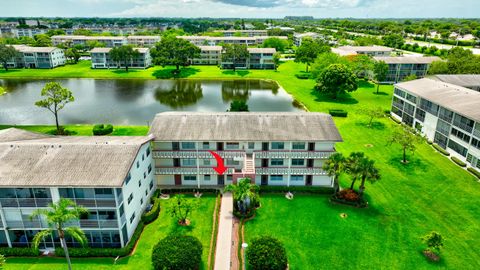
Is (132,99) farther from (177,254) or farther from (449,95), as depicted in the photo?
(449,95)

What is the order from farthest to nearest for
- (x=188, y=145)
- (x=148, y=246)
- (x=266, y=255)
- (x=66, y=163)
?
(x=188, y=145), (x=148, y=246), (x=66, y=163), (x=266, y=255)

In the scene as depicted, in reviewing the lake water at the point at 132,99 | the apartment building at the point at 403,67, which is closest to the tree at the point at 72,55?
the lake water at the point at 132,99

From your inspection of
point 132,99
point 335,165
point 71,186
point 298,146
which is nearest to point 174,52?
point 132,99

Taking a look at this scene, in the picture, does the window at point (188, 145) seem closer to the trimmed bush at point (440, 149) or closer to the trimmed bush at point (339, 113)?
the trimmed bush at point (339, 113)

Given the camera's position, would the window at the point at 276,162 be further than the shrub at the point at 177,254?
Yes

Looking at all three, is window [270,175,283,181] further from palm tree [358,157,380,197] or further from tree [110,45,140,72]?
tree [110,45,140,72]

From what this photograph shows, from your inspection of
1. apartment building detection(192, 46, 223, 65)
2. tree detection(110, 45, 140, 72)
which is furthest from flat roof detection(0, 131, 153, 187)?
apartment building detection(192, 46, 223, 65)
